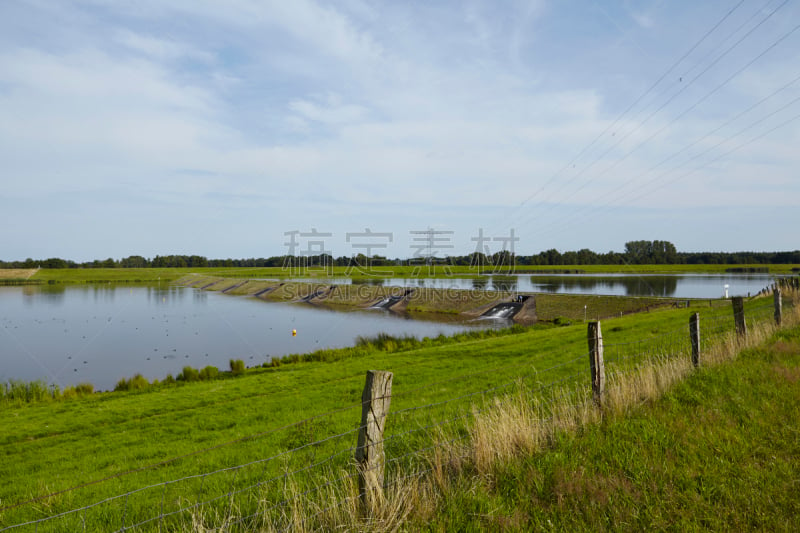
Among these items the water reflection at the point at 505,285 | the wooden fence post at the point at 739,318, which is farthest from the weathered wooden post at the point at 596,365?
the water reflection at the point at 505,285

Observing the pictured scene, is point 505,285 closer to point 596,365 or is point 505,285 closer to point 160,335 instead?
point 160,335

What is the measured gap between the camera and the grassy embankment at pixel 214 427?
673cm

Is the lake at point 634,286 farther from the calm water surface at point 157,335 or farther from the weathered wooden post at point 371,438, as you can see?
the weathered wooden post at point 371,438

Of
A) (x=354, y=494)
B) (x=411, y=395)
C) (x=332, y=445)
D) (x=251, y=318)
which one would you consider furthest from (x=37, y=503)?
(x=251, y=318)

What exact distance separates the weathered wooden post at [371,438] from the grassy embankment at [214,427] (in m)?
1.34

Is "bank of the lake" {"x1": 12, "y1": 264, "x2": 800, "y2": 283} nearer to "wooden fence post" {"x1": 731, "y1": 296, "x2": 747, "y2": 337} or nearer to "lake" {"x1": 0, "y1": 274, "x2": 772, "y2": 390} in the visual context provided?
"lake" {"x1": 0, "y1": 274, "x2": 772, "y2": 390}

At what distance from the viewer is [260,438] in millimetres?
9398

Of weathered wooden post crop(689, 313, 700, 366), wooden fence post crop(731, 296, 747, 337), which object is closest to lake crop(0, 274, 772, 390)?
weathered wooden post crop(689, 313, 700, 366)

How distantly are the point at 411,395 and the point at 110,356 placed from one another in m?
28.6

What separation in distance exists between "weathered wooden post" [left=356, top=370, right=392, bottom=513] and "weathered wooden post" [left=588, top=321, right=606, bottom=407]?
3955 mm

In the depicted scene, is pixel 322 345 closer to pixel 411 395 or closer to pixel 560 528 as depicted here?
pixel 411 395

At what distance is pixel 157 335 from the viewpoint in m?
41.1

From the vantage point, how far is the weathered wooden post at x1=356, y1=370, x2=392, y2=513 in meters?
4.39

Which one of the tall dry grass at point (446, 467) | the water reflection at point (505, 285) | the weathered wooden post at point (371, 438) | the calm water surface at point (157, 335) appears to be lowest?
the calm water surface at point (157, 335)
